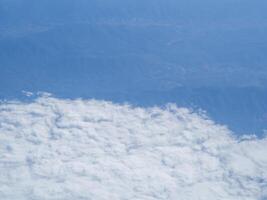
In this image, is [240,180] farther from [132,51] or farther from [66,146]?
[132,51]

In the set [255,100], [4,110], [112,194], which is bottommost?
[112,194]

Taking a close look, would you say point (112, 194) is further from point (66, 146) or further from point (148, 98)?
point (148, 98)

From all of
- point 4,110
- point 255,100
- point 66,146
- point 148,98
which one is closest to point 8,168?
point 66,146

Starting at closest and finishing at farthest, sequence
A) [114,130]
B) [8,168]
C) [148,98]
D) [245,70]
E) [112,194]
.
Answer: [112,194], [8,168], [114,130], [148,98], [245,70]

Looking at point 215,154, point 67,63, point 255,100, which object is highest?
point 67,63

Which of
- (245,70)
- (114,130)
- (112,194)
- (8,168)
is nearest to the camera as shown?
(112,194)

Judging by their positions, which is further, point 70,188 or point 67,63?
point 67,63

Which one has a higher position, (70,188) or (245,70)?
(245,70)

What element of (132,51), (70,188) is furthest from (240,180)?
(132,51)

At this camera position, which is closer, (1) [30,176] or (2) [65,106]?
(1) [30,176]
